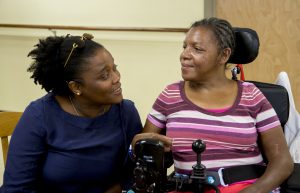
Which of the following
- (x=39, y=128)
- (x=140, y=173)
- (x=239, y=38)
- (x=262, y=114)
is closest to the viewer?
(x=140, y=173)

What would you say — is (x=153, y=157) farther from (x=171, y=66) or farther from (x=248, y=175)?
(x=171, y=66)

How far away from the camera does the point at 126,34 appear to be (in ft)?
9.87

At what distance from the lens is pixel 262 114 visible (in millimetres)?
1404

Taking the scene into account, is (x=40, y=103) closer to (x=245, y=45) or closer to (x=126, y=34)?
(x=245, y=45)

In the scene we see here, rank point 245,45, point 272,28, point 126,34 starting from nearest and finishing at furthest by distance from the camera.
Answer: point 245,45
point 272,28
point 126,34

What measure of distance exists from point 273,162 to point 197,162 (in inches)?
18.9

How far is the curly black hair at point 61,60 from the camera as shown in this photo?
1.29 metres

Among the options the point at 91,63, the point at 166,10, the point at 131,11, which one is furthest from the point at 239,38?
the point at 131,11

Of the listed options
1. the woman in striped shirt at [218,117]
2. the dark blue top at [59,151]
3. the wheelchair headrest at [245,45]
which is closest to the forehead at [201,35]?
the woman in striped shirt at [218,117]

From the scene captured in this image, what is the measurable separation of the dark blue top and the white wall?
5.05 ft

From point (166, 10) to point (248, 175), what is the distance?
5.80 feet

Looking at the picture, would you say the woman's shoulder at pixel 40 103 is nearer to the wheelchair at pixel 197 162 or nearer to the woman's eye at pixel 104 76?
the woman's eye at pixel 104 76

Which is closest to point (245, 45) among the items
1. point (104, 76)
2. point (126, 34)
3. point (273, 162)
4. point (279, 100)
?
point (279, 100)

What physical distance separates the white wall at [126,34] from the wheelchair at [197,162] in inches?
50.5
